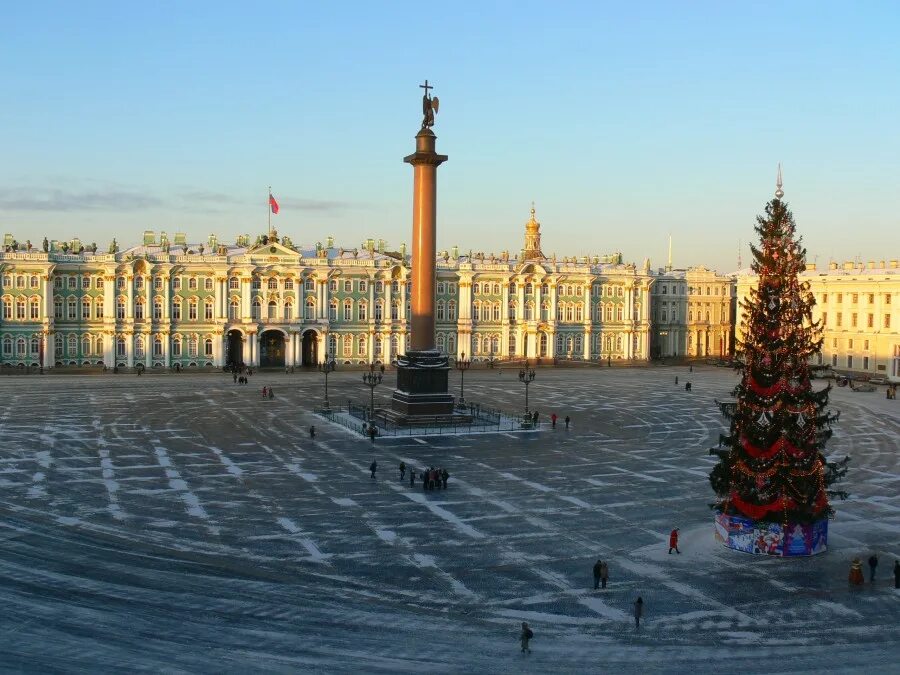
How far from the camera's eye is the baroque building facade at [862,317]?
89438mm

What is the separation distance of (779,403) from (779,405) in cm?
6

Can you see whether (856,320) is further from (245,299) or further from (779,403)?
(779,403)

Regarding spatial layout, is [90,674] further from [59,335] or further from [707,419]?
[59,335]

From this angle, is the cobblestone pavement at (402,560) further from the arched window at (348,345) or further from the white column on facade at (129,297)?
the arched window at (348,345)

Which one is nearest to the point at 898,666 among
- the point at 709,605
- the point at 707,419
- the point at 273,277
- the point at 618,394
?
the point at 709,605

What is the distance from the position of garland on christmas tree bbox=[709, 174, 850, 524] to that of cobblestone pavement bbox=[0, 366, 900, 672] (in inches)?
69.2

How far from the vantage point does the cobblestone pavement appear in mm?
20219

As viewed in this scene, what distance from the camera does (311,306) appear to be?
307ft

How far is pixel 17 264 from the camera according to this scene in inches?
3337

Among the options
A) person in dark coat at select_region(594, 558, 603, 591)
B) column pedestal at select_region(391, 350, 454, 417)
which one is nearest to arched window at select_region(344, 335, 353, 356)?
column pedestal at select_region(391, 350, 454, 417)

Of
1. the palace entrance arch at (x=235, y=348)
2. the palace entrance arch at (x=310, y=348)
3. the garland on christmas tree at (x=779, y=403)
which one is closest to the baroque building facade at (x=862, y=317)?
the palace entrance arch at (x=310, y=348)

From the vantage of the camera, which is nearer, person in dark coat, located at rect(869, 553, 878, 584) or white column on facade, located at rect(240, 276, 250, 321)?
person in dark coat, located at rect(869, 553, 878, 584)

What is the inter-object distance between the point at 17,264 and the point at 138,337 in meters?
12.3

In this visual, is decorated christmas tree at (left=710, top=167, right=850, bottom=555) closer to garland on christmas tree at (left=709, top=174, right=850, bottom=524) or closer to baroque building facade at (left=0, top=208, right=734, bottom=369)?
garland on christmas tree at (left=709, top=174, right=850, bottom=524)
